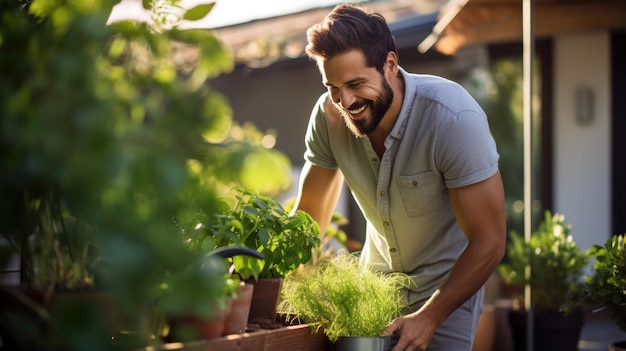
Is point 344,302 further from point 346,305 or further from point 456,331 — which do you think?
point 456,331

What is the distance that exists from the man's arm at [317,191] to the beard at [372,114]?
332 mm

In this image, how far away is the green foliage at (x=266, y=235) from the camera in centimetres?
190

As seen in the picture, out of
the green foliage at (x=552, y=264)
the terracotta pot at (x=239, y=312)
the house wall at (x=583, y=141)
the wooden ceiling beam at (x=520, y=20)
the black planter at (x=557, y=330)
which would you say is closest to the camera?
the terracotta pot at (x=239, y=312)

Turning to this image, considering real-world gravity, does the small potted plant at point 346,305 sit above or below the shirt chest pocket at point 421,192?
below

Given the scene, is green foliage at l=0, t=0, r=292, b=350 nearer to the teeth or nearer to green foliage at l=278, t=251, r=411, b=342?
green foliage at l=278, t=251, r=411, b=342

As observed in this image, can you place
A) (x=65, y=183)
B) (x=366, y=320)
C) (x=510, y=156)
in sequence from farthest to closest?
(x=510, y=156) → (x=366, y=320) → (x=65, y=183)

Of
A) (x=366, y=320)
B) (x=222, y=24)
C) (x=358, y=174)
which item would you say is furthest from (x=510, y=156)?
(x=366, y=320)

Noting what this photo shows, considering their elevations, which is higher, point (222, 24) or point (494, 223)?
point (222, 24)

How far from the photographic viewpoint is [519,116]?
8.02 metres

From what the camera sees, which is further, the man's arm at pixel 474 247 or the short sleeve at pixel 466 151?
the short sleeve at pixel 466 151

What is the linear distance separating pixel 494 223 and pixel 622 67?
5.46m

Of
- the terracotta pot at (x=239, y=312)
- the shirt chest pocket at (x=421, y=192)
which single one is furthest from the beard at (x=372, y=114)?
the terracotta pot at (x=239, y=312)

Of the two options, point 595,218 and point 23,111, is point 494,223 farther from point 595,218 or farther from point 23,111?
point 595,218

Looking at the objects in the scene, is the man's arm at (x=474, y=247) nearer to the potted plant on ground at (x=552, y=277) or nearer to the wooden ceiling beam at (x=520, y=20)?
the potted plant on ground at (x=552, y=277)
